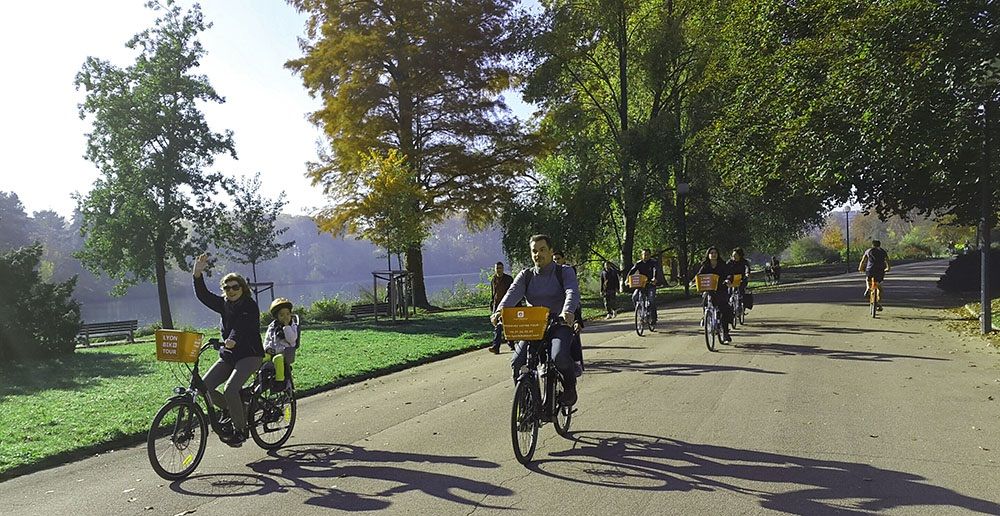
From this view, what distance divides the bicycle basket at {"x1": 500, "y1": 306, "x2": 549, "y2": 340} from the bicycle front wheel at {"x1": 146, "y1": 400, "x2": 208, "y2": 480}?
9.35 feet

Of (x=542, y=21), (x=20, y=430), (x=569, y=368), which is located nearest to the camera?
(x=569, y=368)

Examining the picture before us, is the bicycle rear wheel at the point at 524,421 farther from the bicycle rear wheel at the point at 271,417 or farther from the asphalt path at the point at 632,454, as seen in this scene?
the bicycle rear wheel at the point at 271,417

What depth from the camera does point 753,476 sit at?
5.57m

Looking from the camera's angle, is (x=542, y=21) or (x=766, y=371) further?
(x=542, y=21)

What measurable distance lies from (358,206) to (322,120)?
665cm

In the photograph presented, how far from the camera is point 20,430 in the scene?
8500mm

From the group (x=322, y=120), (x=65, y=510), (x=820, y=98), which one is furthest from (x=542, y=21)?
(x=65, y=510)

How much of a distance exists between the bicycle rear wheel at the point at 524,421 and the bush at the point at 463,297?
2940 centimetres

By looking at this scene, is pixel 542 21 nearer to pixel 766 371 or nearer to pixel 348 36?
pixel 348 36

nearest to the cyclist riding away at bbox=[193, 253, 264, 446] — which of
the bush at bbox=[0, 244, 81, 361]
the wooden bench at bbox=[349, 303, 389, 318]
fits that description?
the bush at bbox=[0, 244, 81, 361]

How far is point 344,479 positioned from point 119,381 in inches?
361

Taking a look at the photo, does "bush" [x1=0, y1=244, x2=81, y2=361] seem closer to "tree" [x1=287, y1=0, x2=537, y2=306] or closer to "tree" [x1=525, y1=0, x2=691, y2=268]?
Result: "tree" [x1=287, y1=0, x2=537, y2=306]

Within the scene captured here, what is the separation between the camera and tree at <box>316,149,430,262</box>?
25.5 meters

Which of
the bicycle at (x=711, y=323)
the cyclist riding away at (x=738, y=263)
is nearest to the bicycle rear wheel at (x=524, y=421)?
the bicycle at (x=711, y=323)
